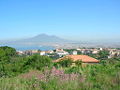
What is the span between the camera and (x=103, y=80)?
217 inches

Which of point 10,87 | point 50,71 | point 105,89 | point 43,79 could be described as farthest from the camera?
point 50,71

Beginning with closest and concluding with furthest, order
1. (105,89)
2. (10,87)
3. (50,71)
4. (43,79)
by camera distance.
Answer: (10,87) → (105,89) → (43,79) → (50,71)

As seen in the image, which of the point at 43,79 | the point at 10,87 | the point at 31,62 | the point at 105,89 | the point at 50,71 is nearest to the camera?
the point at 10,87

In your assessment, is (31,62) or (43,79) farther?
(31,62)

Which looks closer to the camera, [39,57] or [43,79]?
[43,79]

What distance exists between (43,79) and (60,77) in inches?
16.3

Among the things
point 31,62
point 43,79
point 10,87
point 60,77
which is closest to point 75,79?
point 60,77

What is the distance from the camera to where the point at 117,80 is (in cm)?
547

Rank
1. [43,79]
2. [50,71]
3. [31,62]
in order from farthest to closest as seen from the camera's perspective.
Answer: [31,62], [50,71], [43,79]

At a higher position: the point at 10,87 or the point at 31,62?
the point at 10,87

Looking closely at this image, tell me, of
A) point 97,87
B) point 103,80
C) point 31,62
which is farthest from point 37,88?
point 31,62

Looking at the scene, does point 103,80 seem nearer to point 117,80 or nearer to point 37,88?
point 117,80

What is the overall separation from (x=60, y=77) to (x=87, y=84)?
2.19 feet

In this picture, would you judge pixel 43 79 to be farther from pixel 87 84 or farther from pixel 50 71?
pixel 87 84
